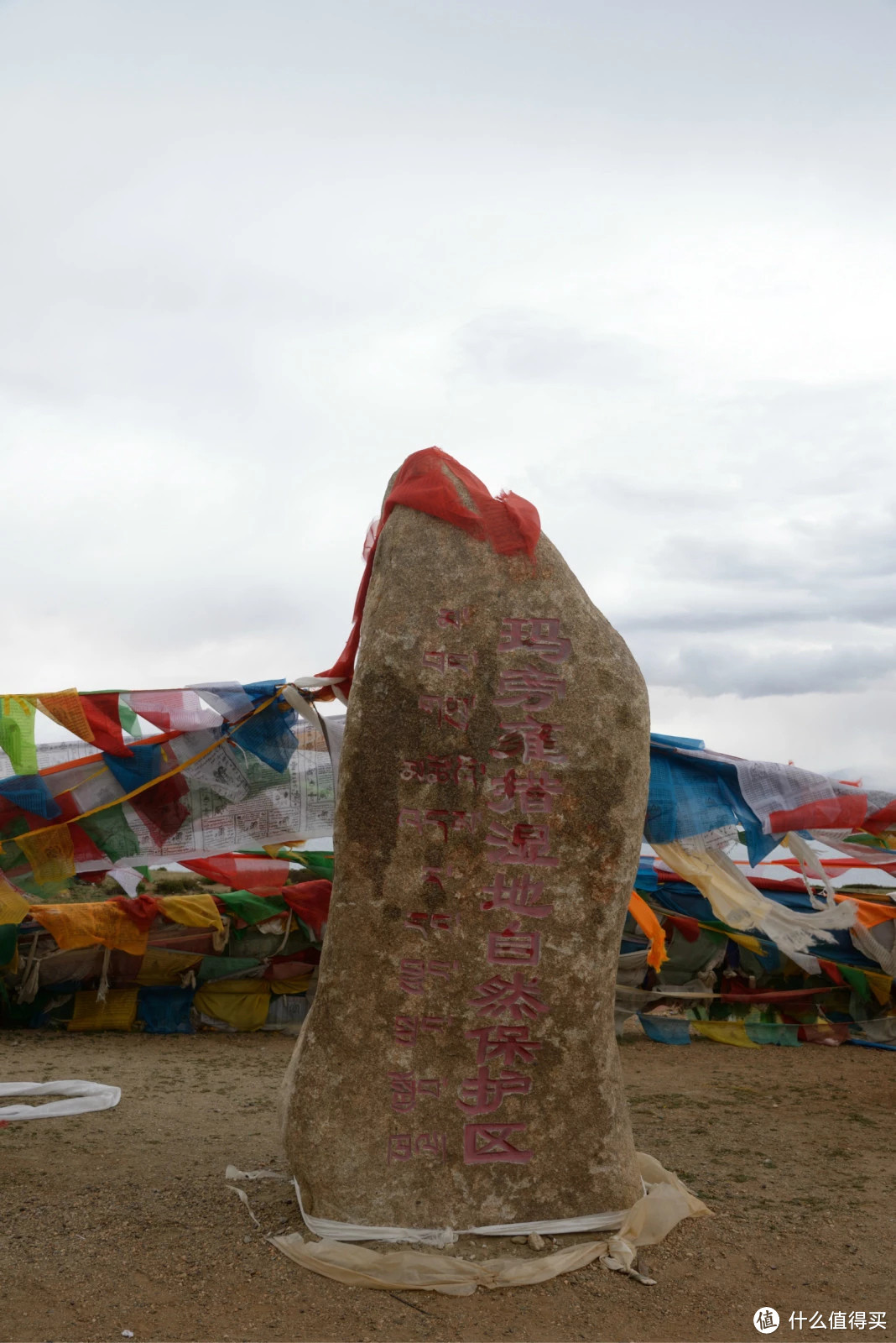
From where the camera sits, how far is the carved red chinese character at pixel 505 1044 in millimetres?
4188

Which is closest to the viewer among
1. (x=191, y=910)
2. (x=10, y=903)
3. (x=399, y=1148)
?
(x=399, y=1148)

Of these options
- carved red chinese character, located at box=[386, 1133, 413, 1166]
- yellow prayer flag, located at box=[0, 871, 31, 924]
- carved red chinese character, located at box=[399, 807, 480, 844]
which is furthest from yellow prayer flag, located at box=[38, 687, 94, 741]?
carved red chinese character, located at box=[386, 1133, 413, 1166]

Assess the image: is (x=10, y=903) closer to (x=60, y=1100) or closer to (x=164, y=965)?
(x=60, y=1100)

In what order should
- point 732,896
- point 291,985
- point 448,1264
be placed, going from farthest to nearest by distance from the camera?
point 291,985
point 732,896
point 448,1264

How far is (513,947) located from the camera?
4.21 meters

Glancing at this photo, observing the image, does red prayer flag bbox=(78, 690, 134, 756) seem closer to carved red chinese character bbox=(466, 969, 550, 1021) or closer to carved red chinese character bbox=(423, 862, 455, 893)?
carved red chinese character bbox=(423, 862, 455, 893)

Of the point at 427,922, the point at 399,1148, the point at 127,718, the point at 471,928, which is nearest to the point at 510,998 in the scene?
the point at 471,928

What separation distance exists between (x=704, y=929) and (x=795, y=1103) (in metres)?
2.13

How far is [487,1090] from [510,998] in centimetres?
36

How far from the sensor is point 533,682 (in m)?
4.32

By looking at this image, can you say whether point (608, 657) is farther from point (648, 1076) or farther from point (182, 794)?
point (648, 1076)

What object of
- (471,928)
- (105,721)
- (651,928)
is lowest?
(651,928)

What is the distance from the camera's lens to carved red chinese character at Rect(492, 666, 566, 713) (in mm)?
4309

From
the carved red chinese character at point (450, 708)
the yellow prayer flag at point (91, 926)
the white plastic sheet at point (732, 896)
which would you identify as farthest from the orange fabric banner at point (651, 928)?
the yellow prayer flag at point (91, 926)
